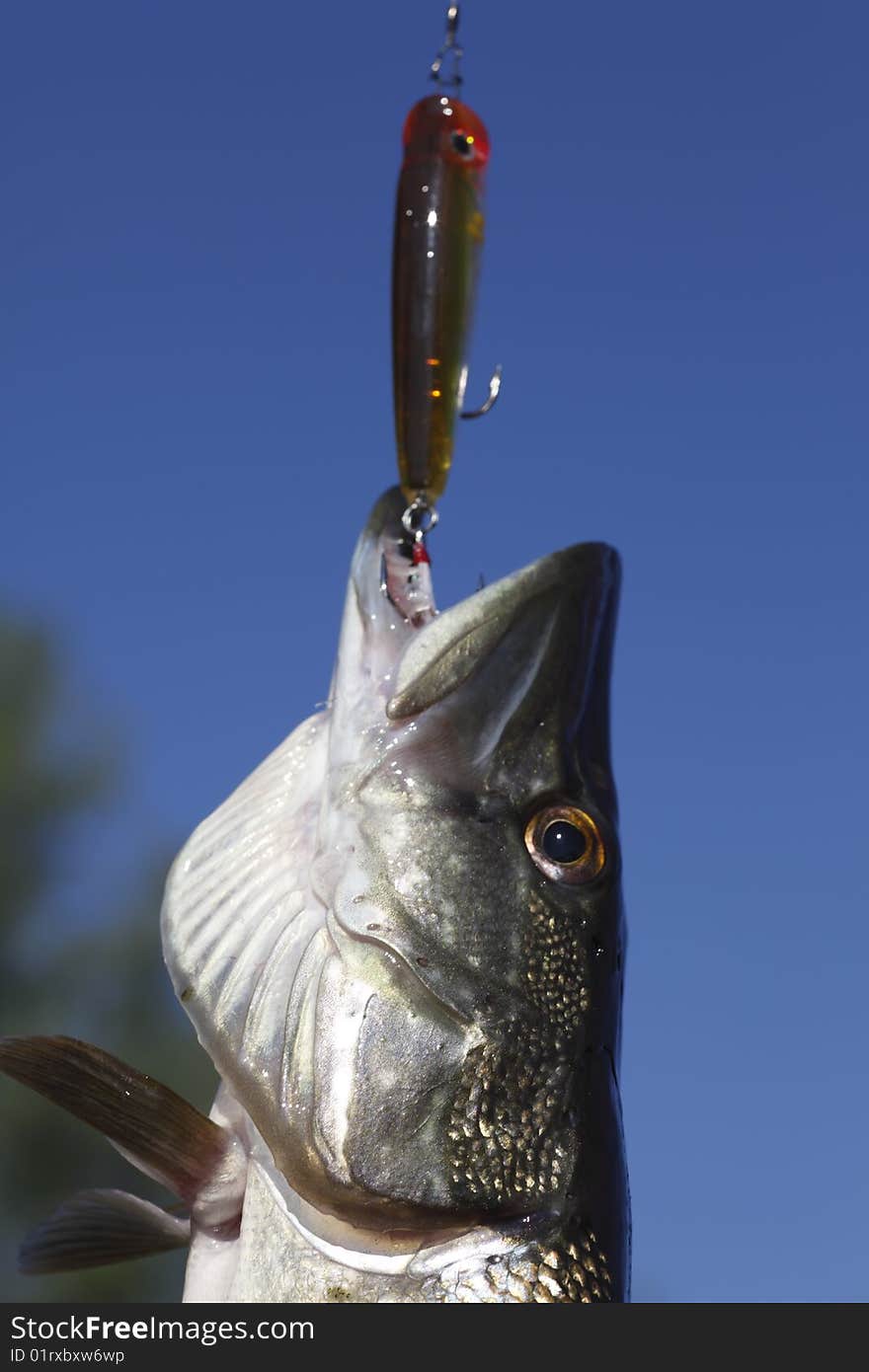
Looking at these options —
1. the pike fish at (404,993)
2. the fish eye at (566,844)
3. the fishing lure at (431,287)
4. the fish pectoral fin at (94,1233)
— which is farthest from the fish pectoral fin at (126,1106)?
the fishing lure at (431,287)

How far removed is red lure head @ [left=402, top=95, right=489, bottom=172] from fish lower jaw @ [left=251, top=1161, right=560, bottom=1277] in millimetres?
1935

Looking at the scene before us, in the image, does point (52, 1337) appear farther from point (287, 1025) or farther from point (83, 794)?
point (83, 794)

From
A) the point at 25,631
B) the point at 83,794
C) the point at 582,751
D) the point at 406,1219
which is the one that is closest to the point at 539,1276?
the point at 406,1219

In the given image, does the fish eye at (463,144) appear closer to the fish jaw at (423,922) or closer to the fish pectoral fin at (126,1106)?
the fish jaw at (423,922)

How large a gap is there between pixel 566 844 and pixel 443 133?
137 centimetres

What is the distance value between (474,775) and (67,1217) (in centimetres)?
111

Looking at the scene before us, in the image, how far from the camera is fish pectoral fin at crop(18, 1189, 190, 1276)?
3.15 m

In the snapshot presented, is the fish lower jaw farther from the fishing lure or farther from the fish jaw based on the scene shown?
the fishing lure

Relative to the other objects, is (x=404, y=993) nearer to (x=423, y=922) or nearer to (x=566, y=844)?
(x=423, y=922)

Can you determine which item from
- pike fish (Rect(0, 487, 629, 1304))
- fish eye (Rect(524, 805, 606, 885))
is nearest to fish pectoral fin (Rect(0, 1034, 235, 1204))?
pike fish (Rect(0, 487, 629, 1304))

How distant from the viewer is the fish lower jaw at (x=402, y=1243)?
285cm

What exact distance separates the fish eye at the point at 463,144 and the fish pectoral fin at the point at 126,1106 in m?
1.80

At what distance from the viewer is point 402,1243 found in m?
2.88

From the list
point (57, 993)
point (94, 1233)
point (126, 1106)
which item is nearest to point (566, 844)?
point (126, 1106)
